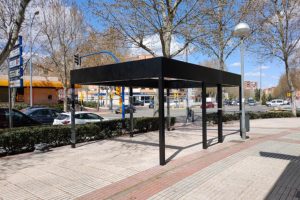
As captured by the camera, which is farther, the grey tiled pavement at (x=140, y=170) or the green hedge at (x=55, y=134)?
the green hedge at (x=55, y=134)

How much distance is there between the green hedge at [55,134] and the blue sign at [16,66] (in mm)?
1693

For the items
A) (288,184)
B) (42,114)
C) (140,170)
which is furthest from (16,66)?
(288,184)

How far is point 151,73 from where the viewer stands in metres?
7.51

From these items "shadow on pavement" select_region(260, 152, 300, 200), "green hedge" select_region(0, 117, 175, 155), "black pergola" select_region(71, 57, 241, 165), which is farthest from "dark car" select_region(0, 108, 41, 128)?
"shadow on pavement" select_region(260, 152, 300, 200)

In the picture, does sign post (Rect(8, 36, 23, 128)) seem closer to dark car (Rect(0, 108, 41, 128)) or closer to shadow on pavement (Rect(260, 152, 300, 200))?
dark car (Rect(0, 108, 41, 128))

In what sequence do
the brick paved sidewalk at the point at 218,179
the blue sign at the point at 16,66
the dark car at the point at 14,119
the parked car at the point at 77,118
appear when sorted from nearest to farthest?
the brick paved sidewalk at the point at 218,179
the blue sign at the point at 16,66
the dark car at the point at 14,119
the parked car at the point at 77,118

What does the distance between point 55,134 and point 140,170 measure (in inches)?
178

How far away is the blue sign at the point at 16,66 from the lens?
9.93 meters

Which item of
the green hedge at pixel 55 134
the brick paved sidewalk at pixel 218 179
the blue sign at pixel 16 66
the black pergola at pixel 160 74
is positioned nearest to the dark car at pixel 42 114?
the green hedge at pixel 55 134

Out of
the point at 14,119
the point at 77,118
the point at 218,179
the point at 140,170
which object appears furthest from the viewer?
the point at 77,118

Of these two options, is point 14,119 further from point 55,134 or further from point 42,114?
point 42,114

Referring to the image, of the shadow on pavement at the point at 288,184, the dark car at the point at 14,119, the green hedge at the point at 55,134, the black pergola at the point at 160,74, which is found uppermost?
the black pergola at the point at 160,74

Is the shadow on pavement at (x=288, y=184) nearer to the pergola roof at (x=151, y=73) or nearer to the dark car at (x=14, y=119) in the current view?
the pergola roof at (x=151, y=73)

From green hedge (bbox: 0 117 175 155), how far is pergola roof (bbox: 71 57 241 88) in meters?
1.95
